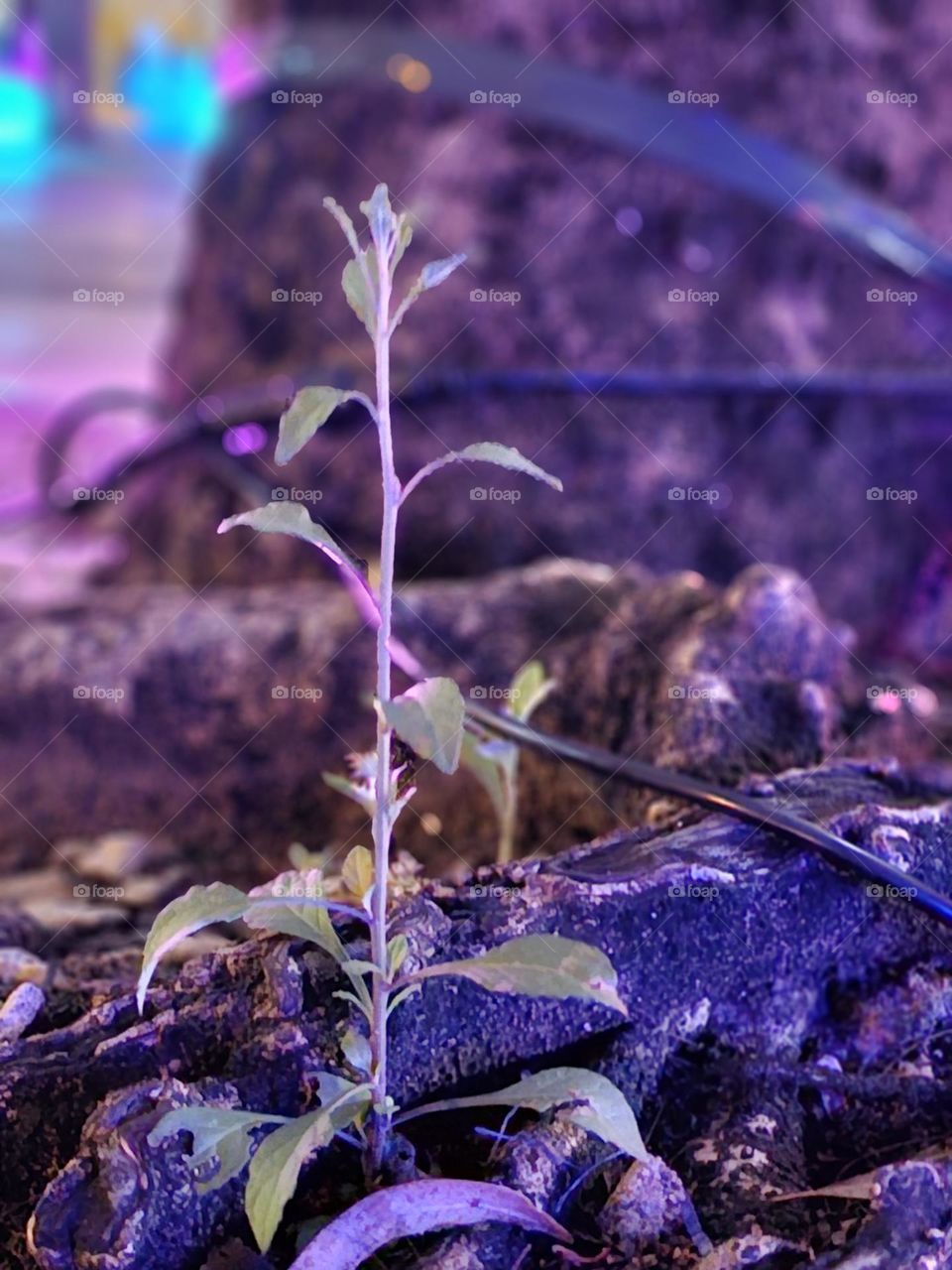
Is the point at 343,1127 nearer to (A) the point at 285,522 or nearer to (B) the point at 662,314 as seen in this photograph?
(A) the point at 285,522

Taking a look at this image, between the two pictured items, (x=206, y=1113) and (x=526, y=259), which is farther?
(x=526, y=259)

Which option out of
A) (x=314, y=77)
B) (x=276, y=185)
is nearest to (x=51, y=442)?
(x=276, y=185)

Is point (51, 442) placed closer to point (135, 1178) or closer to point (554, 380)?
point (554, 380)

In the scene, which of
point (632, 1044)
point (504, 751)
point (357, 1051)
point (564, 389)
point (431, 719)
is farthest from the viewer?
point (564, 389)

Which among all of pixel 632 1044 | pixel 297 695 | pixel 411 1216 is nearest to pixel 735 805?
pixel 632 1044

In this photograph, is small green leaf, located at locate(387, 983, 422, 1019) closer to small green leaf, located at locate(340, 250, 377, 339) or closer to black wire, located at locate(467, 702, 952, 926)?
black wire, located at locate(467, 702, 952, 926)

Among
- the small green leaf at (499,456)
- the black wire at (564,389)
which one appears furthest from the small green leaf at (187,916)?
the black wire at (564,389)

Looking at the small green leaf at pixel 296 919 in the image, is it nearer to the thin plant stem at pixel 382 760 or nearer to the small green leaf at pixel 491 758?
the thin plant stem at pixel 382 760
